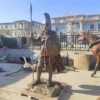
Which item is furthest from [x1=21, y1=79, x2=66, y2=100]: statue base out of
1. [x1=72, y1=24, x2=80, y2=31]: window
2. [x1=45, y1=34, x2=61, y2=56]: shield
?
[x1=72, y1=24, x2=80, y2=31]: window

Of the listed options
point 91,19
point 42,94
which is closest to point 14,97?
point 42,94

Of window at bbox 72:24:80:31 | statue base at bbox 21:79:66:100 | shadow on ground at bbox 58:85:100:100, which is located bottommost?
shadow on ground at bbox 58:85:100:100

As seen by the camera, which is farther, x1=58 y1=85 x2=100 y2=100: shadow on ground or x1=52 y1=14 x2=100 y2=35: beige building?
x1=52 y1=14 x2=100 y2=35: beige building

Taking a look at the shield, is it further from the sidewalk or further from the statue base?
the sidewalk

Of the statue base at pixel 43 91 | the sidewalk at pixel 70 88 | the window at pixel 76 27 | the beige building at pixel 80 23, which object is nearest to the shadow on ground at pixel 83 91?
the sidewalk at pixel 70 88

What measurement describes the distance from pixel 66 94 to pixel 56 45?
50.3 inches

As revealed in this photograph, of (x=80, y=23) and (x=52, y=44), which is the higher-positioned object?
(x=80, y=23)

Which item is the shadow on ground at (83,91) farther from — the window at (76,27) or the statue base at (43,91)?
the window at (76,27)

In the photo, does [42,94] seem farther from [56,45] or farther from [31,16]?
[31,16]

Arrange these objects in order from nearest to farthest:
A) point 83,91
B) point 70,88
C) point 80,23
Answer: point 83,91 → point 70,88 → point 80,23

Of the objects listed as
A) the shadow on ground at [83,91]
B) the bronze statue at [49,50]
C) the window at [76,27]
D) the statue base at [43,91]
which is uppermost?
the window at [76,27]

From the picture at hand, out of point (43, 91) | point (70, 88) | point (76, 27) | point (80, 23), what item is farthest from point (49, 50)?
point (80, 23)

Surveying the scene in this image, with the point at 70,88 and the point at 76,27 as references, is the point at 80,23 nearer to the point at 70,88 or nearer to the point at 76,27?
the point at 76,27

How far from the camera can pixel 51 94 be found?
14.5ft
